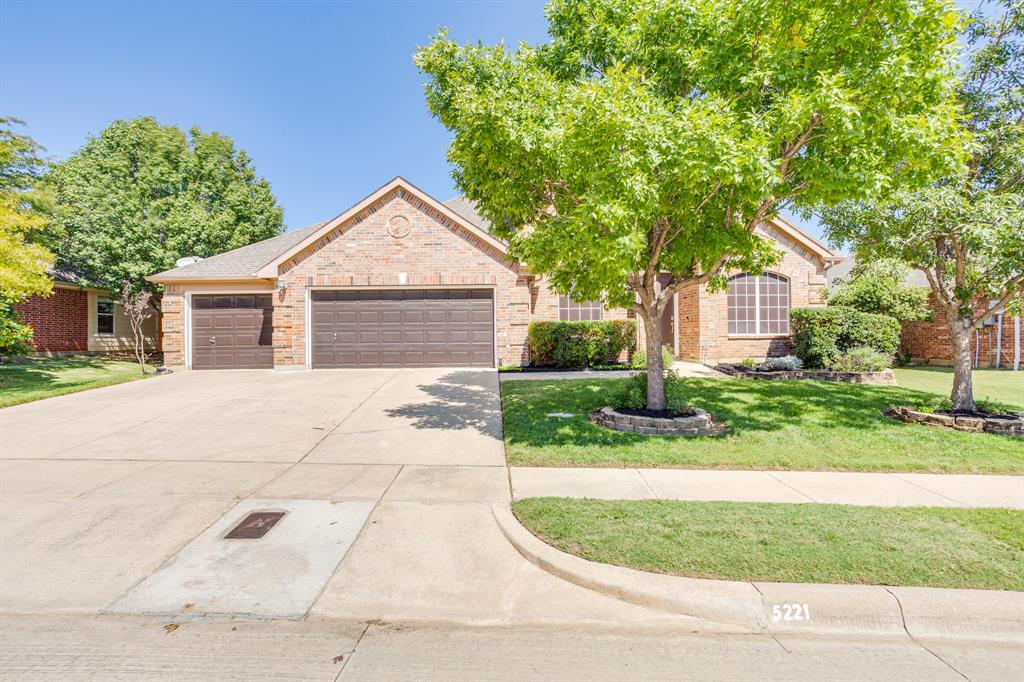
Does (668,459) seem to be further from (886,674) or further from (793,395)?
(793,395)

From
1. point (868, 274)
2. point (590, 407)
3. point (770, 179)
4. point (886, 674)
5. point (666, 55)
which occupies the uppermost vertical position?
point (666, 55)

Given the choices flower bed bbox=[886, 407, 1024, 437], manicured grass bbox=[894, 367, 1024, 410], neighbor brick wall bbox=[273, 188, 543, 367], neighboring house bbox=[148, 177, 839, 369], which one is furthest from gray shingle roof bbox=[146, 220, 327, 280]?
manicured grass bbox=[894, 367, 1024, 410]

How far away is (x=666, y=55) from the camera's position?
654cm

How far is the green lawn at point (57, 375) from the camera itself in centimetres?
1055

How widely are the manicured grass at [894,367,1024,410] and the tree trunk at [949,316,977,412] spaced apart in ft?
5.24

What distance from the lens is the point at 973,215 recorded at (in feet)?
21.4

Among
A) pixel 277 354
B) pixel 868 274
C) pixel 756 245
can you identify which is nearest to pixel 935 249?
pixel 868 274

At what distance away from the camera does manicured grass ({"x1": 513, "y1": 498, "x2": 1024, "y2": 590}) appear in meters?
3.13

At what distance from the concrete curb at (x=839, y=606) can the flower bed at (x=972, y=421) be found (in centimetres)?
555

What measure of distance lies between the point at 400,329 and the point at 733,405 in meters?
9.64

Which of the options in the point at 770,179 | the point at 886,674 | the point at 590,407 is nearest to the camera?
the point at 886,674

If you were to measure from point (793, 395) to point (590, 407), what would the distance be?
4.38m

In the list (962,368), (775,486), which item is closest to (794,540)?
(775,486)

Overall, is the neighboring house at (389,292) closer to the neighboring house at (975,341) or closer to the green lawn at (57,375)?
the green lawn at (57,375)
